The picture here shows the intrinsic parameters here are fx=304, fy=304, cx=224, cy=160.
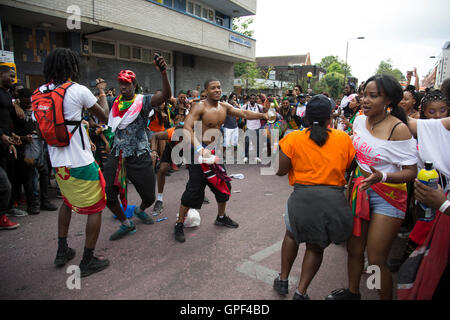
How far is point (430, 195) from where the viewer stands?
5.71 feet

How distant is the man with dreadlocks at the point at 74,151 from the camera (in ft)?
9.33

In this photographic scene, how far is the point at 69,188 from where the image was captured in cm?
295

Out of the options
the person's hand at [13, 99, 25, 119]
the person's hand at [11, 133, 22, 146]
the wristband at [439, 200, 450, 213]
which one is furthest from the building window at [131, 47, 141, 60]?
the wristband at [439, 200, 450, 213]

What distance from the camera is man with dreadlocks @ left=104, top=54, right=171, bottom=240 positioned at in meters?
3.71

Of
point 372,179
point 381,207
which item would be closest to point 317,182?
point 372,179

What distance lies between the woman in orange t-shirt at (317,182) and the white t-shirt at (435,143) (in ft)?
1.66

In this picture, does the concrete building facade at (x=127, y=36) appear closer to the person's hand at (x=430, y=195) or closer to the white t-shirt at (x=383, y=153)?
the white t-shirt at (x=383, y=153)

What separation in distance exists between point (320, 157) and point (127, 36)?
1122cm

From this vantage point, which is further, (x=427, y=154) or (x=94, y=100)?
(x=94, y=100)

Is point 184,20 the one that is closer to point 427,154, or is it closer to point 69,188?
point 69,188

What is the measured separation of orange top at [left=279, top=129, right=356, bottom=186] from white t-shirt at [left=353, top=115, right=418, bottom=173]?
0.34 feet

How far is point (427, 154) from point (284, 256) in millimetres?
1386

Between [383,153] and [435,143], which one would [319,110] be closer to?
[383,153]

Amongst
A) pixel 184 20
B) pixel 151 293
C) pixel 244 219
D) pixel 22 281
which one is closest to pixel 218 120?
pixel 244 219
